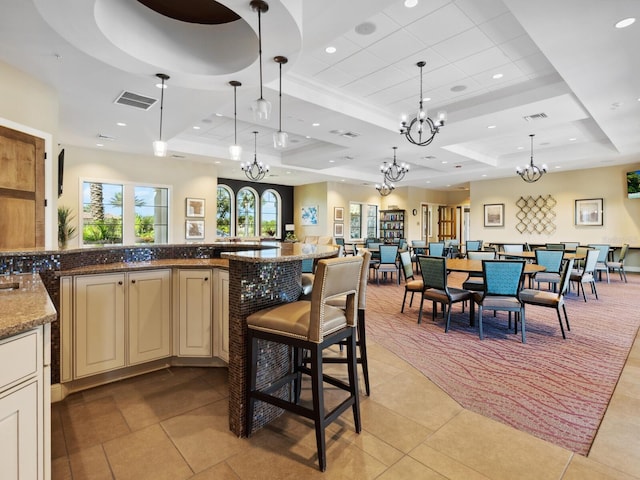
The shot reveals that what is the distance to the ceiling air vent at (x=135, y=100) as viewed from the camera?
4.29 metres

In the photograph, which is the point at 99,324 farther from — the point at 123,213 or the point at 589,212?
the point at 589,212

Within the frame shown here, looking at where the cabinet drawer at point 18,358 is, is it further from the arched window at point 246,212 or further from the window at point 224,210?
the arched window at point 246,212

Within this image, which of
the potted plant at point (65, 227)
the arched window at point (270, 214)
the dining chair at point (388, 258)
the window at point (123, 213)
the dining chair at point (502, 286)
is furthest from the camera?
the arched window at point (270, 214)

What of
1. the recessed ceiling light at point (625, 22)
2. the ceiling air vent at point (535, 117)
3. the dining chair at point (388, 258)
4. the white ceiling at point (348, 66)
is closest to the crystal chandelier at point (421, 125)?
the white ceiling at point (348, 66)

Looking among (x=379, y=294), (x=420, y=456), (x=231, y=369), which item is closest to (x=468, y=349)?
(x=420, y=456)

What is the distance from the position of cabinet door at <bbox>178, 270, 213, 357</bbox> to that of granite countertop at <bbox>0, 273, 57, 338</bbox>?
3.66ft

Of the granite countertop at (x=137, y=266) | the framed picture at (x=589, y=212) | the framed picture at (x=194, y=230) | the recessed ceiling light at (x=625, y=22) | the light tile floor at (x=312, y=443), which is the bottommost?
the light tile floor at (x=312, y=443)

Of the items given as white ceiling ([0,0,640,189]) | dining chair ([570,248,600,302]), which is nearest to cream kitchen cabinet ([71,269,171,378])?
white ceiling ([0,0,640,189])

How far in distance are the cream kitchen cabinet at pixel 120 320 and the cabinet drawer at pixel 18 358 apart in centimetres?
158

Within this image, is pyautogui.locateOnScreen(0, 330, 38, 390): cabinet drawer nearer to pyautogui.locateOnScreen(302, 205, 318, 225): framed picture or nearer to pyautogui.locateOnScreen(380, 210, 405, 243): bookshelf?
pyautogui.locateOnScreen(302, 205, 318, 225): framed picture

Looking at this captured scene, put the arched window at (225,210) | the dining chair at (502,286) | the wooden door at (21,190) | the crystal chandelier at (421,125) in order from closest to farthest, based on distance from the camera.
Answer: the wooden door at (21,190), the dining chair at (502,286), the crystal chandelier at (421,125), the arched window at (225,210)

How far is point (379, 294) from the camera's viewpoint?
6664mm

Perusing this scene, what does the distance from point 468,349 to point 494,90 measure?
151 inches

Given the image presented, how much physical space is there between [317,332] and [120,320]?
1.83m
